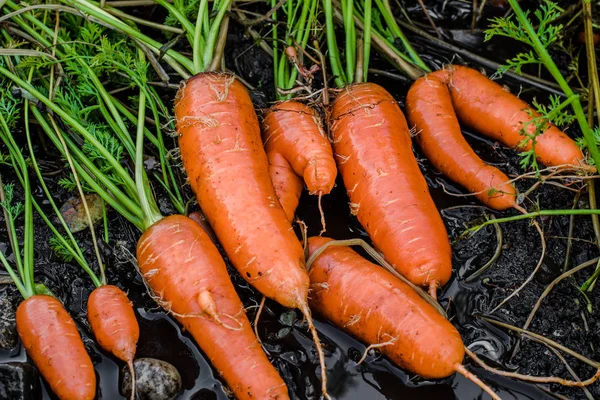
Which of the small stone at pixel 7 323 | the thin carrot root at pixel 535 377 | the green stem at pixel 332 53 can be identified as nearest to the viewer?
the thin carrot root at pixel 535 377

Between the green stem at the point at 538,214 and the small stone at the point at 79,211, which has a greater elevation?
the green stem at the point at 538,214

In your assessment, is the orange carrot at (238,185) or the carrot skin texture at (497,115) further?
the carrot skin texture at (497,115)

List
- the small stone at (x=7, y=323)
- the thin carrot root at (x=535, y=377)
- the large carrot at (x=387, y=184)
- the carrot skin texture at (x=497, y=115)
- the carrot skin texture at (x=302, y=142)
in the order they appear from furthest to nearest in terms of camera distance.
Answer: the carrot skin texture at (x=497, y=115)
the carrot skin texture at (x=302, y=142)
the large carrot at (x=387, y=184)
the small stone at (x=7, y=323)
the thin carrot root at (x=535, y=377)

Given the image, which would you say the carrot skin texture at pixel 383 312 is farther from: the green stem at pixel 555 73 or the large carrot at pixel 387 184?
the green stem at pixel 555 73

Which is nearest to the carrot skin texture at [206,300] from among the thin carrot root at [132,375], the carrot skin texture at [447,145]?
the thin carrot root at [132,375]

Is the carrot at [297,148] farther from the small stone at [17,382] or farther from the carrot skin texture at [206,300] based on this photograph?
the small stone at [17,382]

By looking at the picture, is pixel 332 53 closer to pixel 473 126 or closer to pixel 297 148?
pixel 297 148

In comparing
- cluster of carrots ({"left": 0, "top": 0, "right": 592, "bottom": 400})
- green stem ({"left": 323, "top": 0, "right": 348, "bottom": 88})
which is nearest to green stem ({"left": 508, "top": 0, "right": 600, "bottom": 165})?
cluster of carrots ({"left": 0, "top": 0, "right": 592, "bottom": 400})

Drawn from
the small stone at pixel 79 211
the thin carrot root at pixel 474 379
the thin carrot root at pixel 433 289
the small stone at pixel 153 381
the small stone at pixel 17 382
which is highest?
the small stone at pixel 79 211
